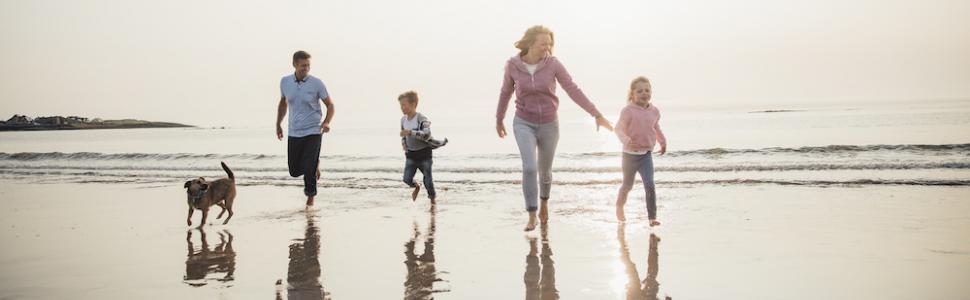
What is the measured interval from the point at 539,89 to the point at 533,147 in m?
0.61

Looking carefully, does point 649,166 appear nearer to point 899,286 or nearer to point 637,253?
point 637,253

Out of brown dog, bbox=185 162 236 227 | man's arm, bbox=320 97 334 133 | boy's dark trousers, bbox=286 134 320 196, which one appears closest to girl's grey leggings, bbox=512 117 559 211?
man's arm, bbox=320 97 334 133

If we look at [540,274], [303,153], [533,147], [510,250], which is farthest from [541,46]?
[303,153]

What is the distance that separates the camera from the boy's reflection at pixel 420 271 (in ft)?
13.7

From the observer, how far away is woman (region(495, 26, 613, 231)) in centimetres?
602

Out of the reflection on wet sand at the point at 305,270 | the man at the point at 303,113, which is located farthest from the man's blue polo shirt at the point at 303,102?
the reflection on wet sand at the point at 305,270

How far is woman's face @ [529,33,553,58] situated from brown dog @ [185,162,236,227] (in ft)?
12.3

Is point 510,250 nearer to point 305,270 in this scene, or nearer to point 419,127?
point 305,270

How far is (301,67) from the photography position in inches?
310

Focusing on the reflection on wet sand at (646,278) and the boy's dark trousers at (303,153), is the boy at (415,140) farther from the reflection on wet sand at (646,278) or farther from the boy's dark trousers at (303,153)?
the reflection on wet sand at (646,278)

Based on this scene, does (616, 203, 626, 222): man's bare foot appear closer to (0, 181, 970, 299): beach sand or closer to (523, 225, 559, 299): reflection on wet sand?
(0, 181, 970, 299): beach sand

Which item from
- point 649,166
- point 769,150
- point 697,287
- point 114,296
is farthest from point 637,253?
point 769,150

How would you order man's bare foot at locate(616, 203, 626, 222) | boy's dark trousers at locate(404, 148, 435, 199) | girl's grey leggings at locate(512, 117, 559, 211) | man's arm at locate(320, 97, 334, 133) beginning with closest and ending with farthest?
1. girl's grey leggings at locate(512, 117, 559, 211)
2. man's bare foot at locate(616, 203, 626, 222)
3. man's arm at locate(320, 97, 334, 133)
4. boy's dark trousers at locate(404, 148, 435, 199)

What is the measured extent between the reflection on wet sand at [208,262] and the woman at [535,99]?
2752mm
